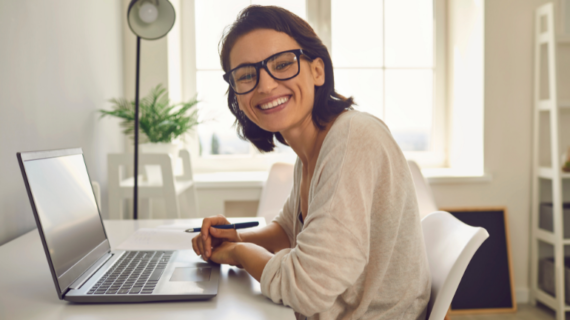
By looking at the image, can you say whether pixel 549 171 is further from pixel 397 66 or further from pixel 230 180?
pixel 230 180

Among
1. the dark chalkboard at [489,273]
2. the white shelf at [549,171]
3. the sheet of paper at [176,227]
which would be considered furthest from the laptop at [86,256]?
the white shelf at [549,171]

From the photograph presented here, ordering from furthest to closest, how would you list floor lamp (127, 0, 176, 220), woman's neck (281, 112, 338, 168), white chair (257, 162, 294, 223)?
1. white chair (257, 162, 294, 223)
2. floor lamp (127, 0, 176, 220)
3. woman's neck (281, 112, 338, 168)

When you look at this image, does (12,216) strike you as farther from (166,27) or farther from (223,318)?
(166,27)

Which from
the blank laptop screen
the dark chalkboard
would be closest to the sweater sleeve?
the blank laptop screen

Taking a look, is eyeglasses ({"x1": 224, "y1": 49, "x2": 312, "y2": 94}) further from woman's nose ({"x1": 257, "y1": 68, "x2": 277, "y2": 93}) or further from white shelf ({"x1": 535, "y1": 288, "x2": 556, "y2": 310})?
white shelf ({"x1": 535, "y1": 288, "x2": 556, "y2": 310})

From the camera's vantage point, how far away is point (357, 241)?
2.46 ft

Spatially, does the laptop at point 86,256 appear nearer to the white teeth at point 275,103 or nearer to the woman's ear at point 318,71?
the white teeth at point 275,103

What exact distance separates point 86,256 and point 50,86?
33.6 inches

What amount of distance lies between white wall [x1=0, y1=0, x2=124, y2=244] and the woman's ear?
0.87 meters

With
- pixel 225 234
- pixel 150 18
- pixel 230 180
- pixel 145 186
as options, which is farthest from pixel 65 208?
pixel 230 180

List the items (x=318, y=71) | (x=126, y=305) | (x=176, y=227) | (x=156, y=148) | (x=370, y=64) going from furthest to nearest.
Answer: (x=370, y=64)
(x=156, y=148)
(x=176, y=227)
(x=318, y=71)
(x=126, y=305)

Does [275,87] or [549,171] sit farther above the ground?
[275,87]

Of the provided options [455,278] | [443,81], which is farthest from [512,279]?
[455,278]

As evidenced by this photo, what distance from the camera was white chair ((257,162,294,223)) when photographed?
2.17 meters
